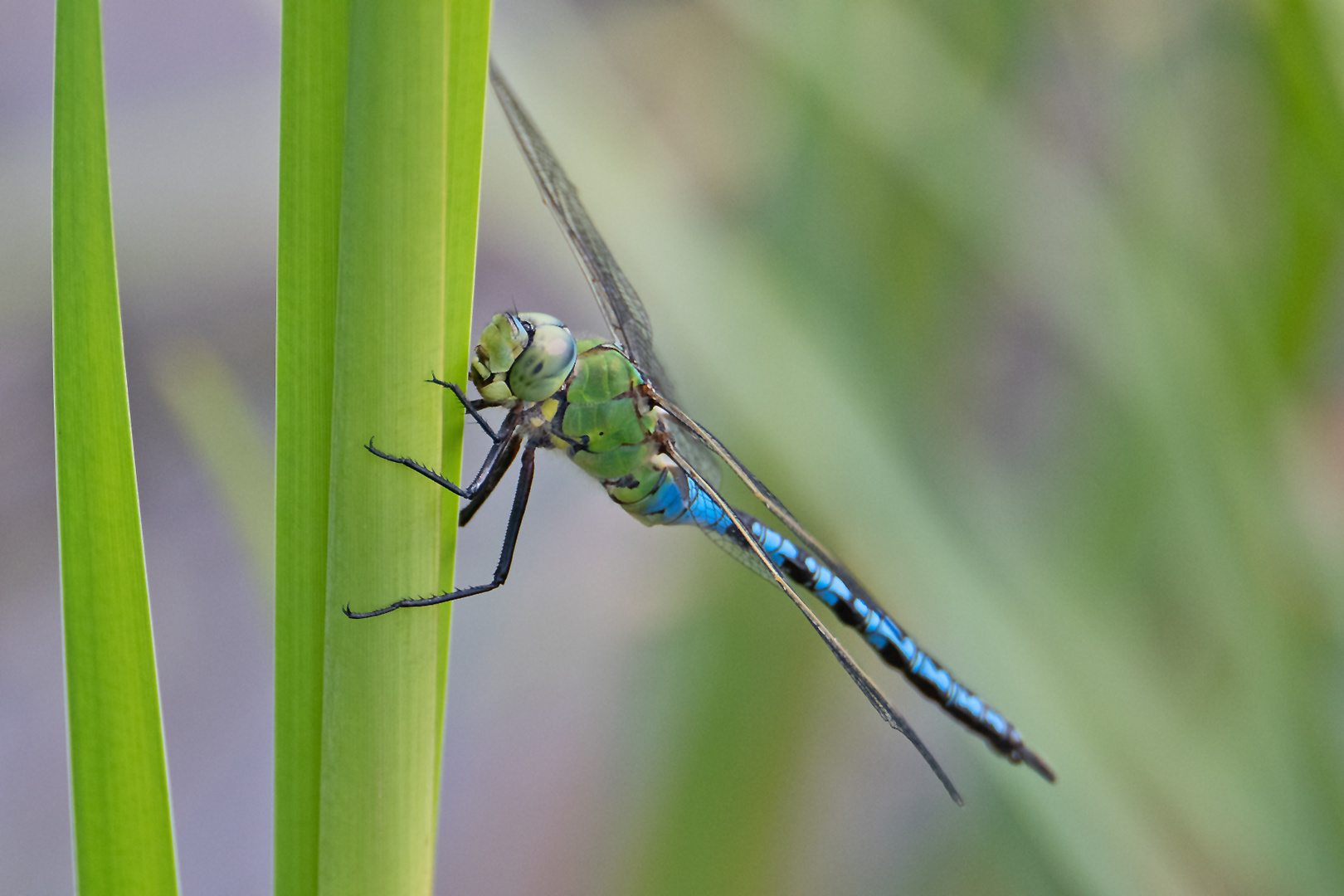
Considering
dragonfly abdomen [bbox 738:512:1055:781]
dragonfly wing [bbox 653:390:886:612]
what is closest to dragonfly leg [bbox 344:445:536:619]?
dragonfly wing [bbox 653:390:886:612]

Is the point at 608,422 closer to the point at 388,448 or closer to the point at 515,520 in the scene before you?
the point at 515,520

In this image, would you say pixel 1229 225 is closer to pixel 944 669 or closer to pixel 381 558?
pixel 944 669

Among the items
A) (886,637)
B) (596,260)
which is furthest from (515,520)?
(886,637)

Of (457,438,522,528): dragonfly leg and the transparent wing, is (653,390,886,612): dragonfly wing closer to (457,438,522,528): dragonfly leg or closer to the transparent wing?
the transparent wing

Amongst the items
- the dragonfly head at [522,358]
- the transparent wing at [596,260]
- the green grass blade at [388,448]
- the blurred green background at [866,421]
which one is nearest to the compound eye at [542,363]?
the dragonfly head at [522,358]

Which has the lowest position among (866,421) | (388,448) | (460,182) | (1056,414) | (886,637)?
(886,637)

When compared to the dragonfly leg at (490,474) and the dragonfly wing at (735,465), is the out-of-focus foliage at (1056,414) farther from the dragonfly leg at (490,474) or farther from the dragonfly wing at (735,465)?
the dragonfly leg at (490,474)

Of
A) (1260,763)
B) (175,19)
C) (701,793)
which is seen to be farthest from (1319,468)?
(175,19)
